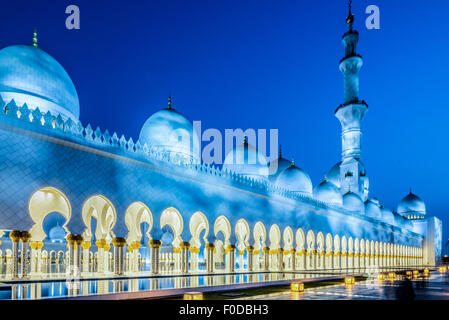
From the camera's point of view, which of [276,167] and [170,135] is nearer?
[170,135]

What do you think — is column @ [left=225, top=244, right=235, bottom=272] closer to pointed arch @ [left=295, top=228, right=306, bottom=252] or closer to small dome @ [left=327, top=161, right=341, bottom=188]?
pointed arch @ [left=295, top=228, right=306, bottom=252]

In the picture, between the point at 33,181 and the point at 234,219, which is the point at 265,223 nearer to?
the point at 234,219

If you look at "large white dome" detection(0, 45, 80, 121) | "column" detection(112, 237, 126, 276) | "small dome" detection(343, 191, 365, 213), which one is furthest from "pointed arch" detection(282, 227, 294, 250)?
"large white dome" detection(0, 45, 80, 121)

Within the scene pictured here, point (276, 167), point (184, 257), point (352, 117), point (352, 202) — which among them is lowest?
point (184, 257)

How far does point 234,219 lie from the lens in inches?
431

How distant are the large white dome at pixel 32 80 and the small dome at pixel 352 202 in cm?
1344

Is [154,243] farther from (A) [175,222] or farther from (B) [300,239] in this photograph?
(B) [300,239]

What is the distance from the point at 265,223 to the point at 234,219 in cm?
156

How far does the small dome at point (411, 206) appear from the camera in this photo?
31.5 m

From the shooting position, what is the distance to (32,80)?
356 inches

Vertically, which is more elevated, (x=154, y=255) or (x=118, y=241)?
(x=118, y=241)

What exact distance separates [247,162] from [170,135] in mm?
3217

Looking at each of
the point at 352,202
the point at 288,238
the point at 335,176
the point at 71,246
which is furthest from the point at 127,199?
the point at 335,176

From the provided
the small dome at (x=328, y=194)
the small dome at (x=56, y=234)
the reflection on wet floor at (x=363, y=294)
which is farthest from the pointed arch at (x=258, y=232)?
the small dome at (x=328, y=194)
